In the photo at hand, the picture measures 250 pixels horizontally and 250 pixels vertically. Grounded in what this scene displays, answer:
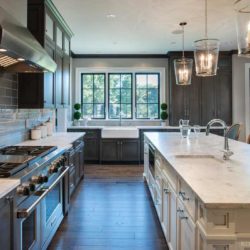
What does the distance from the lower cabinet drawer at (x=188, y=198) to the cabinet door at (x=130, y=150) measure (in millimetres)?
4708

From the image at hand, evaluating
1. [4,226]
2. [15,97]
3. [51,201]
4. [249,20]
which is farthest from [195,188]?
[15,97]

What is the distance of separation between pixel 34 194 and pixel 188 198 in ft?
3.55

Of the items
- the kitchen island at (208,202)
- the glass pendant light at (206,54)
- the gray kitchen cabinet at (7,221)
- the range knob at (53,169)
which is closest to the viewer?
the kitchen island at (208,202)

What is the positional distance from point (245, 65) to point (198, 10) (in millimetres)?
3489

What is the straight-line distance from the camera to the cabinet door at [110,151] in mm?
6625

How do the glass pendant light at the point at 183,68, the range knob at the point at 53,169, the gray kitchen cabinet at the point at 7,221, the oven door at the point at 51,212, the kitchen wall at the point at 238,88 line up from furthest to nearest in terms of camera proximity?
the kitchen wall at the point at 238,88, the glass pendant light at the point at 183,68, the range knob at the point at 53,169, the oven door at the point at 51,212, the gray kitchen cabinet at the point at 7,221

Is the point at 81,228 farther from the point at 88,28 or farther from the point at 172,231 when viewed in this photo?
the point at 88,28

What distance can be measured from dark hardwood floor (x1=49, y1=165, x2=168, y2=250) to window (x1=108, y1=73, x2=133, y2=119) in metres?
2.66

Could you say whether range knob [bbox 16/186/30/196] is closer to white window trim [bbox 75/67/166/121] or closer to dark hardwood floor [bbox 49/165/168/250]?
dark hardwood floor [bbox 49/165/168/250]

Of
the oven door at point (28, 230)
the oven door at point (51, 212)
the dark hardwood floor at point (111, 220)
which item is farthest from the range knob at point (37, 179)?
the dark hardwood floor at point (111, 220)

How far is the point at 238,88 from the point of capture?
6.89 meters

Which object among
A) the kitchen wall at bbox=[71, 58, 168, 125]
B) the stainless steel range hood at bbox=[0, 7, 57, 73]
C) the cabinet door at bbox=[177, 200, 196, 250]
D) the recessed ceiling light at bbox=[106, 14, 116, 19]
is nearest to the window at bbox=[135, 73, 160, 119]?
the kitchen wall at bbox=[71, 58, 168, 125]

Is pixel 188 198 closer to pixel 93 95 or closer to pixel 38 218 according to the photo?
pixel 38 218

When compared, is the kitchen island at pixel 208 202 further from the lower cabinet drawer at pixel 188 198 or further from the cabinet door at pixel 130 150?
the cabinet door at pixel 130 150
